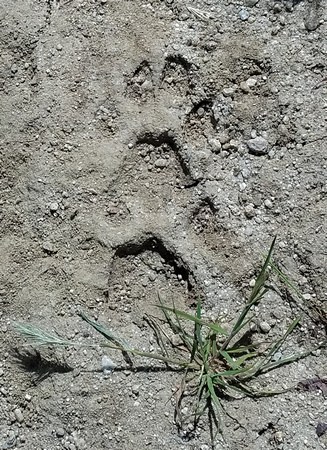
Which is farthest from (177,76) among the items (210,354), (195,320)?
(210,354)

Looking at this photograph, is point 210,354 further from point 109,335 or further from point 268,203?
point 268,203

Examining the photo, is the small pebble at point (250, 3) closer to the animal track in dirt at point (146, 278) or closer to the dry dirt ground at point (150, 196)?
the dry dirt ground at point (150, 196)

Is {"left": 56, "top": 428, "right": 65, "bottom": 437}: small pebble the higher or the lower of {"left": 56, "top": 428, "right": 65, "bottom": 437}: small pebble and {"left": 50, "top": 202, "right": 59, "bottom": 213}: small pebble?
the lower

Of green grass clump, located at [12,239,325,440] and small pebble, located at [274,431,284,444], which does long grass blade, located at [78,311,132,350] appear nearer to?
green grass clump, located at [12,239,325,440]

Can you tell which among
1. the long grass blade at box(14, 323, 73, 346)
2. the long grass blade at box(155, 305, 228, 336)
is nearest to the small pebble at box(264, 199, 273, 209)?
the long grass blade at box(155, 305, 228, 336)

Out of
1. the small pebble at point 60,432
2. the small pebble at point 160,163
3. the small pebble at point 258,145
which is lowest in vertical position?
the small pebble at point 60,432

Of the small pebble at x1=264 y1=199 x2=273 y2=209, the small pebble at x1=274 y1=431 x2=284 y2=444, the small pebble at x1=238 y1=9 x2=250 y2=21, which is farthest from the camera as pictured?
the small pebble at x1=238 y1=9 x2=250 y2=21

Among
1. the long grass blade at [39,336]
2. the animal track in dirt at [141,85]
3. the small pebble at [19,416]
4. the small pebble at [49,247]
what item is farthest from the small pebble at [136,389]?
the animal track in dirt at [141,85]
